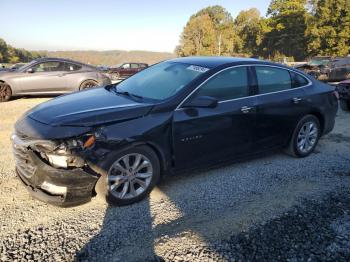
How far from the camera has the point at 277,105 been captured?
493 centimetres

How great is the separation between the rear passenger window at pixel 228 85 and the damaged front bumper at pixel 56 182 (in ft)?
5.56

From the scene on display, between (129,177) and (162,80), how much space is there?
4.89 feet

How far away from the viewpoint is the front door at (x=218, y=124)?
401 centimetres

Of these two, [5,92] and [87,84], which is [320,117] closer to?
[87,84]

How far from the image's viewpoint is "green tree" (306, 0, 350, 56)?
4869 centimetres

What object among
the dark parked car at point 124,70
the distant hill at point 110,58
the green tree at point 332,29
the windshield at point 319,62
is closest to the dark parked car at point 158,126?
the windshield at point 319,62

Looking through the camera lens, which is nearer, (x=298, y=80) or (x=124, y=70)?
(x=298, y=80)

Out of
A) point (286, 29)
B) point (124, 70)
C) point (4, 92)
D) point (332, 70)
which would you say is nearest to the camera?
point (4, 92)

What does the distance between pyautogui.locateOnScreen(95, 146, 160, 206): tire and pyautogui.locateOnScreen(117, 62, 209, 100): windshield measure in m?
0.79

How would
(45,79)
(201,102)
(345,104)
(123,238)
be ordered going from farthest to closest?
1. (45,79)
2. (345,104)
3. (201,102)
4. (123,238)

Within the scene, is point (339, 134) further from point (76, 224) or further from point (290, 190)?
point (76, 224)

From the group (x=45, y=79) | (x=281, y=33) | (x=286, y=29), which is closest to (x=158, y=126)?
(x=45, y=79)

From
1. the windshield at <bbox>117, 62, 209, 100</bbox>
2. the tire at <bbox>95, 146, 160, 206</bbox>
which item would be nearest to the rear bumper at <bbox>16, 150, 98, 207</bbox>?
the tire at <bbox>95, 146, 160, 206</bbox>

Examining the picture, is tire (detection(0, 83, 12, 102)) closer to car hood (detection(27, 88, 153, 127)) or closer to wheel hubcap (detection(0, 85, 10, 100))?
wheel hubcap (detection(0, 85, 10, 100))
